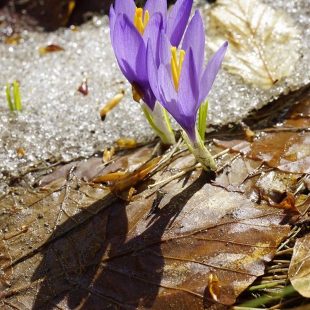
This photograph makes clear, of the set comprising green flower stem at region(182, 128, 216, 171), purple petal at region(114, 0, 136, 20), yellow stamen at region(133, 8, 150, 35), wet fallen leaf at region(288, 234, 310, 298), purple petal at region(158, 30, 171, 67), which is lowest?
wet fallen leaf at region(288, 234, 310, 298)

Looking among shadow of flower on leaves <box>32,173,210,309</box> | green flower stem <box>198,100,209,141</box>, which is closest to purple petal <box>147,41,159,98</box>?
green flower stem <box>198,100,209,141</box>

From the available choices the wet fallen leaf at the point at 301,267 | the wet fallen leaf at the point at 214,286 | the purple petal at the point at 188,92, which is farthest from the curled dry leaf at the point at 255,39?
the wet fallen leaf at the point at 214,286

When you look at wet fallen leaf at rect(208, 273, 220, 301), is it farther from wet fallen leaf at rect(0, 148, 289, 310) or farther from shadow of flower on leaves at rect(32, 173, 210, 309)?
shadow of flower on leaves at rect(32, 173, 210, 309)

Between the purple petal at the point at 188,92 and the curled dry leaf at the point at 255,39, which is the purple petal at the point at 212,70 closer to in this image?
the purple petal at the point at 188,92

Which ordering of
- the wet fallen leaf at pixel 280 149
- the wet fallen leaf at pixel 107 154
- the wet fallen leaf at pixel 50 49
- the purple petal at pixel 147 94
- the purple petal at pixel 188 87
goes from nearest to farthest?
1. the purple petal at pixel 188 87
2. the purple petal at pixel 147 94
3. the wet fallen leaf at pixel 280 149
4. the wet fallen leaf at pixel 107 154
5. the wet fallen leaf at pixel 50 49

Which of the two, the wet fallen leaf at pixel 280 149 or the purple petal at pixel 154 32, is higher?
the purple petal at pixel 154 32

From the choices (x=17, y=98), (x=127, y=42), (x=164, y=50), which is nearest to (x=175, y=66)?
(x=164, y=50)

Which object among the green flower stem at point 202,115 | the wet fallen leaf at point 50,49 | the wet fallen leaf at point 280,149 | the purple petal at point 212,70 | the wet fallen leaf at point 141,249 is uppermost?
the purple petal at point 212,70
